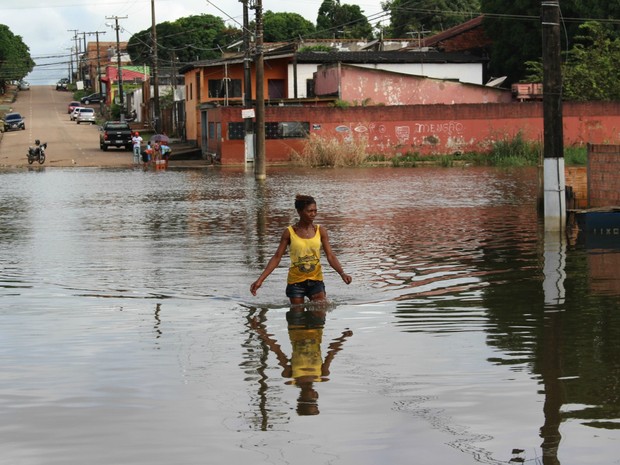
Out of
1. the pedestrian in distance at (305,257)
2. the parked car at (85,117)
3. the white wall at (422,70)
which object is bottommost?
the pedestrian in distance at (305,257)

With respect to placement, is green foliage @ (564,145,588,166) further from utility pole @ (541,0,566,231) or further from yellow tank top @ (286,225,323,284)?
yellow tank top @ (286,225,323,284)

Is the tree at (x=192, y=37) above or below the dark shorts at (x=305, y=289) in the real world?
above

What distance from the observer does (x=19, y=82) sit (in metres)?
170

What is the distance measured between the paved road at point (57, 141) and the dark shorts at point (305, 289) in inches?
1841

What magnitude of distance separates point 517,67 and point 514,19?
3.32 metres

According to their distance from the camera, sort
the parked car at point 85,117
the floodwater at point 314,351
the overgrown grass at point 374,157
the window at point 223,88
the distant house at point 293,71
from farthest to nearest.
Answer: the parked car at point 85,117 < the window at point 223,88 < the distant house at point 293,71 < the overgrown grass at point 374,157 < the floodwater at point 314,351

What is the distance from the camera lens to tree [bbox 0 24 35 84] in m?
159

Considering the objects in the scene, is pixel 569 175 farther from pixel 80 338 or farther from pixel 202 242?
pixel 80 338

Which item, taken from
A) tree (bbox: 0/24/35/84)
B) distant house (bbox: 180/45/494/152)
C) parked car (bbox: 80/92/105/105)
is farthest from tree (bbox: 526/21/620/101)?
tree (bbox: 0/24/35/84)

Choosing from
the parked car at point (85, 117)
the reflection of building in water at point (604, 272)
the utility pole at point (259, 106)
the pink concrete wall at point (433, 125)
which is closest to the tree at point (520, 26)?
the pink concrete wall at point (433, 125)

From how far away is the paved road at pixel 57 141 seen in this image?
201ft

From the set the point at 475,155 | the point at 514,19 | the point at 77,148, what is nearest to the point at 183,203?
the point at 475,155

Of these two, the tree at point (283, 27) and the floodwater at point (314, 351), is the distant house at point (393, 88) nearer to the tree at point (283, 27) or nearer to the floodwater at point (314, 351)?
the floodwater at point (314, 351)

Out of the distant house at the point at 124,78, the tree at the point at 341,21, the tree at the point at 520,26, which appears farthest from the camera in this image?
the distant house at the point at 124,78
